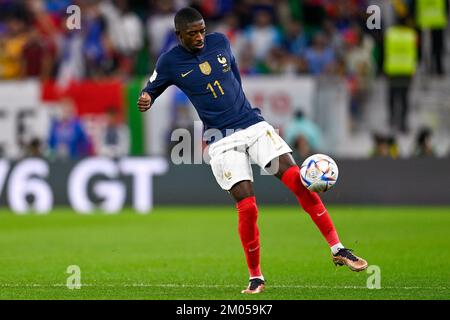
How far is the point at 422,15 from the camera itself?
22141mm

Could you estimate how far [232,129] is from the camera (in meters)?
10.1

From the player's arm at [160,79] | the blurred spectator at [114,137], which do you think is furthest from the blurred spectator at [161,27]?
the player's arm at [160,79]

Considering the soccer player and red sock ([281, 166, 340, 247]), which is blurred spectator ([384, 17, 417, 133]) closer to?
the soccer player

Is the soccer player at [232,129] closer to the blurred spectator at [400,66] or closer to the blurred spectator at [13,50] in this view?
the blurred spectator at [400,66]

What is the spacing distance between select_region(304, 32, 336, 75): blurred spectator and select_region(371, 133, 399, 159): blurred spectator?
2015mm

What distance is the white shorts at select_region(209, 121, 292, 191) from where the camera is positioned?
32.7 feet

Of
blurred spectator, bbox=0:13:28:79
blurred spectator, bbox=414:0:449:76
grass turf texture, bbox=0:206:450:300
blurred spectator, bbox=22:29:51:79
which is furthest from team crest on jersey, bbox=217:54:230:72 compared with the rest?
blurred spectator, bbox=0:13:28:79

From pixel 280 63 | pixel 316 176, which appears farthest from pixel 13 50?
pixel 316 176

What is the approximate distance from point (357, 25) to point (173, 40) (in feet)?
12.3

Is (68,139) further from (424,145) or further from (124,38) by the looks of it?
(424,145)

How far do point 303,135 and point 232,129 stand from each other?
10957mm

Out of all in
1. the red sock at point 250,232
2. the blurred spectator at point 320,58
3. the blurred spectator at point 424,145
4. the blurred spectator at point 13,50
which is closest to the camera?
the red sock at point 250,232

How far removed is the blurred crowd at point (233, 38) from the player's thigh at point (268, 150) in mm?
12026

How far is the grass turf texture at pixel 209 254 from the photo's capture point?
987 cm
